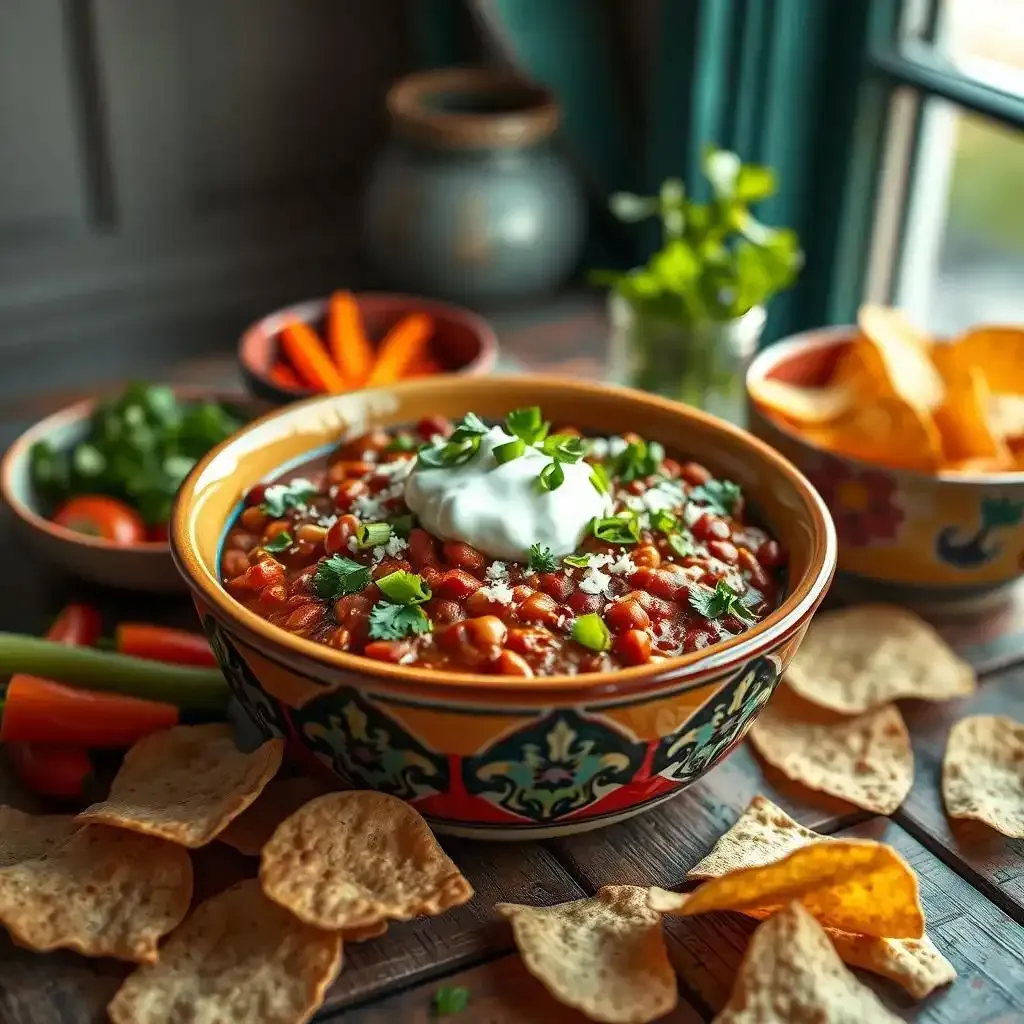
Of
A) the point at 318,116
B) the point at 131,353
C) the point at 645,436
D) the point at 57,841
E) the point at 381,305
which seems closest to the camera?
the point at 57,841

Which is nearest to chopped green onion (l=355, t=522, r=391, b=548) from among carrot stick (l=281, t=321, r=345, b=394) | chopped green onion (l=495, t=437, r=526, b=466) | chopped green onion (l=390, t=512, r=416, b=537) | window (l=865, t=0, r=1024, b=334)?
chopped green onion (l=390, t=512, r=416, b=537)

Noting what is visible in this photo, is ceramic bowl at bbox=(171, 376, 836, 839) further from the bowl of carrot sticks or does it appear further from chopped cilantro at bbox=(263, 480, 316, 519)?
the bowl of carrot sticks

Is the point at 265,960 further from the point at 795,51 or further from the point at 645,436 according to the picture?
the point at 795,51

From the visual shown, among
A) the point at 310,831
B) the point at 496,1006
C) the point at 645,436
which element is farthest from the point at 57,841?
the point at 645,436

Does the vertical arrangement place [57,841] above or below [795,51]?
below

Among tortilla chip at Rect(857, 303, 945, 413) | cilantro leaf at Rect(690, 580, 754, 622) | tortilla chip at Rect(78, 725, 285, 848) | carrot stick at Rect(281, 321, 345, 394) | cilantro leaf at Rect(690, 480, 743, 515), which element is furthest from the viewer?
carrot stick at Rect(281, 321, 345, 394)

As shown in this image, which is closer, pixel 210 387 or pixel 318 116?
pixel 210 387

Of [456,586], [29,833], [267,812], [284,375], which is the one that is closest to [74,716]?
[29,833]
